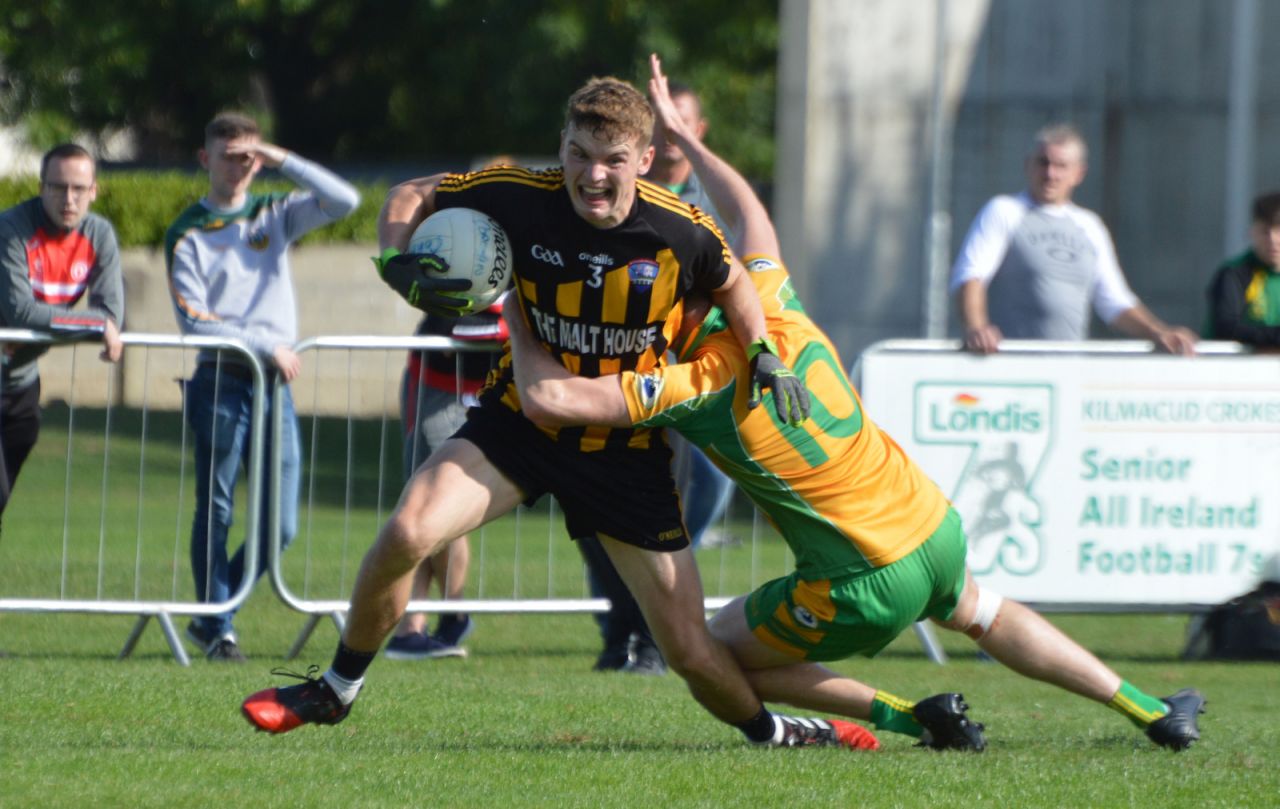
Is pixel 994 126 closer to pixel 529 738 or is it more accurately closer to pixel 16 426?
pixel 16 426

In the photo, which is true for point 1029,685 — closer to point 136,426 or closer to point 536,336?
point 536,336

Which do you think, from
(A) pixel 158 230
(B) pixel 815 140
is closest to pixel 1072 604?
(B) pixel 815 140

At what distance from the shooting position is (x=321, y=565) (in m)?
11.1

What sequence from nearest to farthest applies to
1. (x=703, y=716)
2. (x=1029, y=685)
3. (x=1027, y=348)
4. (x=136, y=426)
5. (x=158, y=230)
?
(x=703, y=716) → (x=1029, y=685) → (x=1027, y=348) → (x=136, y=426) → (x=158, y=230)

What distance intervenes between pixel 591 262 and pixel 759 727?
5.35 feet

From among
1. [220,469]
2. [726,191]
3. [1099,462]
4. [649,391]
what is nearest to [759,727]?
[649,391]

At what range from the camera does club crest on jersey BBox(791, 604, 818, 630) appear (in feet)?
19.1

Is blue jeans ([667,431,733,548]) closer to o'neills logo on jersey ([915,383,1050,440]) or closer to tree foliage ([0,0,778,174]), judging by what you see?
o'neills logo on jersey ([915,383,1050,440])

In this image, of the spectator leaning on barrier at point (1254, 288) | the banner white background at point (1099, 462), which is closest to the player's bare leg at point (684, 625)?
the banner white background at point (1099, 462)

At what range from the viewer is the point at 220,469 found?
8.52 m

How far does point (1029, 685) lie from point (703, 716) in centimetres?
197

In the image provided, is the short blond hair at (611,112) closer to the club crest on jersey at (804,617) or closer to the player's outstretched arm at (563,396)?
the player's outstretched arm at (563,396)

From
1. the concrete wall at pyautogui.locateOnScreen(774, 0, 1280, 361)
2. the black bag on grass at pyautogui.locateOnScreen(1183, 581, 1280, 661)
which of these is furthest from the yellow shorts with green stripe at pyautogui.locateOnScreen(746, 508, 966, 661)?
the concrete wall at pyautogui.locateOnScreen(774, 0, 1280, 361)

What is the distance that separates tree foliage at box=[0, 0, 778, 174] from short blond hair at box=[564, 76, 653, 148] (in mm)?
20789
